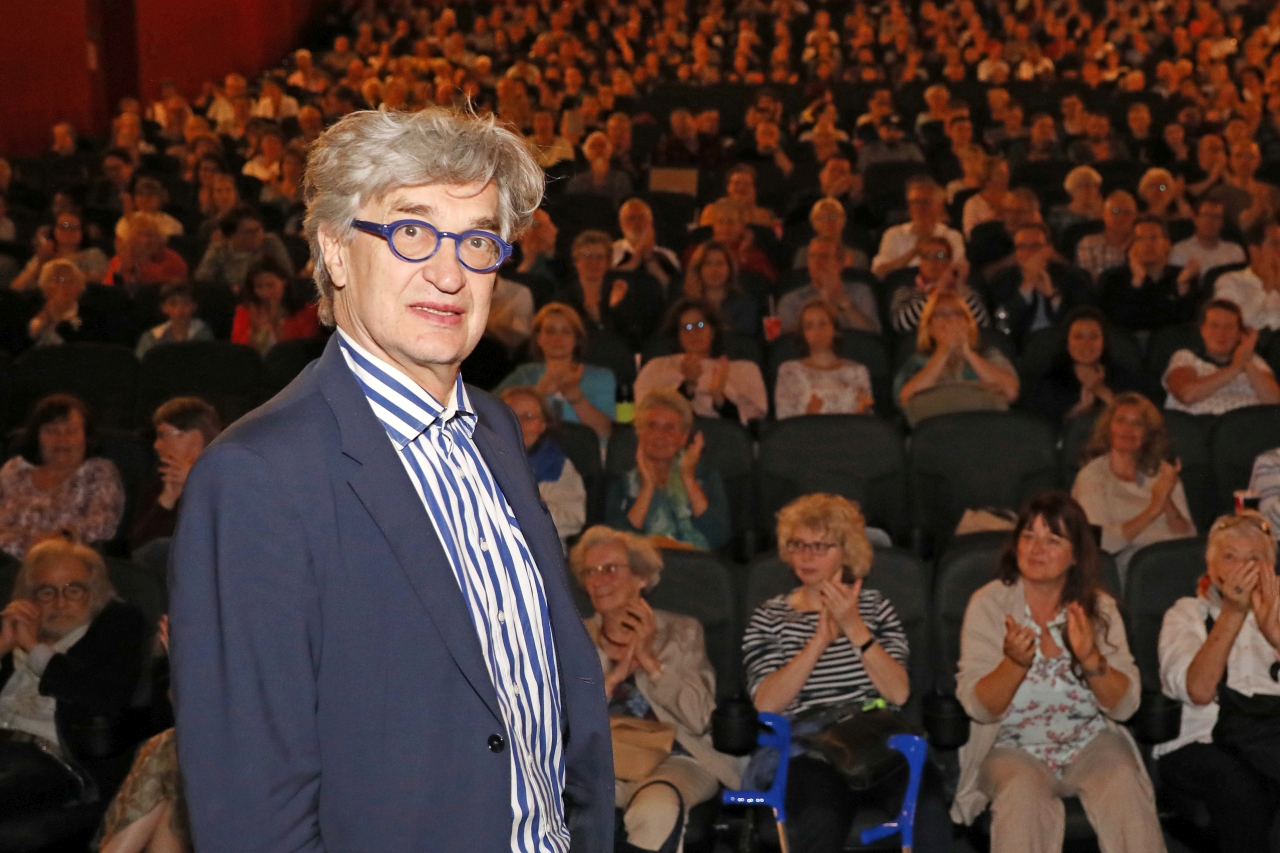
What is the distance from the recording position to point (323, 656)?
1273mm

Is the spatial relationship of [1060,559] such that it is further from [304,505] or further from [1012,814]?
[304,505]

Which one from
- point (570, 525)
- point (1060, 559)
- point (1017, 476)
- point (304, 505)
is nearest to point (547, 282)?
point (570, 525)

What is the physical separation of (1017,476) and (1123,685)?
138cm

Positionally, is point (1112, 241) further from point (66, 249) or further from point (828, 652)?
point (66, 249)

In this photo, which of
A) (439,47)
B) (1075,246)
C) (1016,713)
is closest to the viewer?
(1016,713)

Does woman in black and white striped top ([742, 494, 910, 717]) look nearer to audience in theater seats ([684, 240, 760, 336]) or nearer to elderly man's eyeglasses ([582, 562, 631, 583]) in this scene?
elderly man's eyeglasses ([582, 562, 631, 583])

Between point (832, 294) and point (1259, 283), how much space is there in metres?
1.86

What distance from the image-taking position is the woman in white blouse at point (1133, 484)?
438 cm

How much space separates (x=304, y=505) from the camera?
1278 mm

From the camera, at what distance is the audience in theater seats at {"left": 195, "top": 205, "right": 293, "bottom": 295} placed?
7109 millimetres

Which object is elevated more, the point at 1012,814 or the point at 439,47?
the point at 439,47

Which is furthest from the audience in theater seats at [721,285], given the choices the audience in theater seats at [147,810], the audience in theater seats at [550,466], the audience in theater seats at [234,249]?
the audience in theater seats at [147,810]

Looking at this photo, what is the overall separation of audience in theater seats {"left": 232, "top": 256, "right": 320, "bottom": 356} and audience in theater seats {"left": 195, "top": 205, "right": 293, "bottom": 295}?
95cm

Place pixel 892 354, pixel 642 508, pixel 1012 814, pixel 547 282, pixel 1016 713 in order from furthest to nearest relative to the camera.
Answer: pixel 547 282 → pixel 892 354 → pixel 642 508 → pixel 1016 713 → pixel 1012 814
